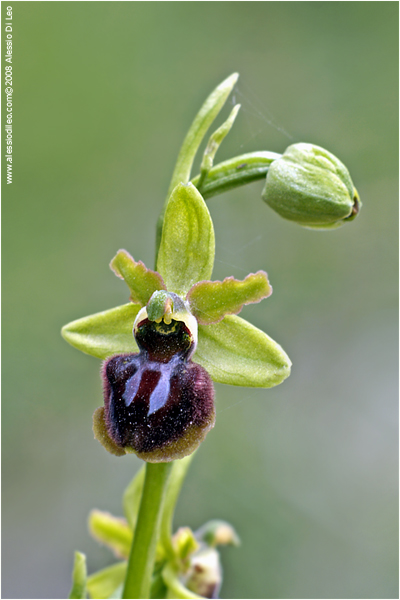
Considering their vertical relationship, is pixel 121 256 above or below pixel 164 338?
above

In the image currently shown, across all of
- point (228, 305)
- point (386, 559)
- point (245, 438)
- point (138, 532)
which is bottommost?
point (386, 559)

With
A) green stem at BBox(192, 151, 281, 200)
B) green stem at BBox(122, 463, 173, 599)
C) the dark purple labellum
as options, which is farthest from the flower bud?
green stem at BBox(192, 151, 281, 200)

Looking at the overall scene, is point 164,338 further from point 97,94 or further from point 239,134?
point 97,94

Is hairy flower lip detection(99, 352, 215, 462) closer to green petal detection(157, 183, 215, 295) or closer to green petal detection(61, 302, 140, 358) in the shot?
green petal detection(61, 302, 140, 358)

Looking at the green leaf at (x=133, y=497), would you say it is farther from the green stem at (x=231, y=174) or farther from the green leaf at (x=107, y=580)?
the green stem at (x=231, y=174)

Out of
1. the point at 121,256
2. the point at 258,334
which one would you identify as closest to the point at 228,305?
the point at 258,334

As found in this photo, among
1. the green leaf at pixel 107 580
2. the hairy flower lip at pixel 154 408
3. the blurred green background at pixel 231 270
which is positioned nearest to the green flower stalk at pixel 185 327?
the hairy flower lip at pixel 154 408
